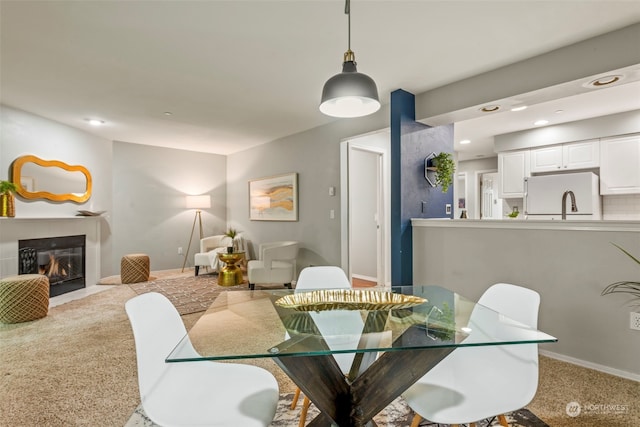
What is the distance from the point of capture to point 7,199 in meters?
3.65

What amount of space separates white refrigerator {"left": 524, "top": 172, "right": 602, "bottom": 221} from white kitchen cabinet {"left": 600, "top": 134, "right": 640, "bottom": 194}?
0.40 ft

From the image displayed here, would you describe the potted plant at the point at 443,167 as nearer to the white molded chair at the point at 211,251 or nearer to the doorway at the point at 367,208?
the doorway at the point at 367,208

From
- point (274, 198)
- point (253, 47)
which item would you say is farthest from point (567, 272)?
point (274, 198)

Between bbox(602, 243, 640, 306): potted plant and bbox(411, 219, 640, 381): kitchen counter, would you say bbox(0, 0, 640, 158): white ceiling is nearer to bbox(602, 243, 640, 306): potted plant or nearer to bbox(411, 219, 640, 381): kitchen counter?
bbox(411, 219, 640, 381): kitchen counter

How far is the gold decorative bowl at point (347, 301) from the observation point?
1.58 metres

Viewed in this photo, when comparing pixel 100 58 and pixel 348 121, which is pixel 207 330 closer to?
pixel 100 58

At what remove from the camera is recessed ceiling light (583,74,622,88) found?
2330mm

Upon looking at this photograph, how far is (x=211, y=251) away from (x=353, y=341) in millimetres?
4948

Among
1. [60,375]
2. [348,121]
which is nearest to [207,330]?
[60,375]

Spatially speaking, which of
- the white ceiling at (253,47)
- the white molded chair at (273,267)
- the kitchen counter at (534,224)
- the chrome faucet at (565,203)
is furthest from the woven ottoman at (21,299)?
the chrome faucet at (565,203)

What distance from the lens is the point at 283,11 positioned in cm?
201

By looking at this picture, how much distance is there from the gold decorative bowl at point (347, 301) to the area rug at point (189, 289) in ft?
7.72

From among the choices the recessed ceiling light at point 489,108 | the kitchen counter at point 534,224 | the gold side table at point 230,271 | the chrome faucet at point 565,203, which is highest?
the recessed ceiling light at point 489,108

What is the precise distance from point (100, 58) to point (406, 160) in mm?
2853
